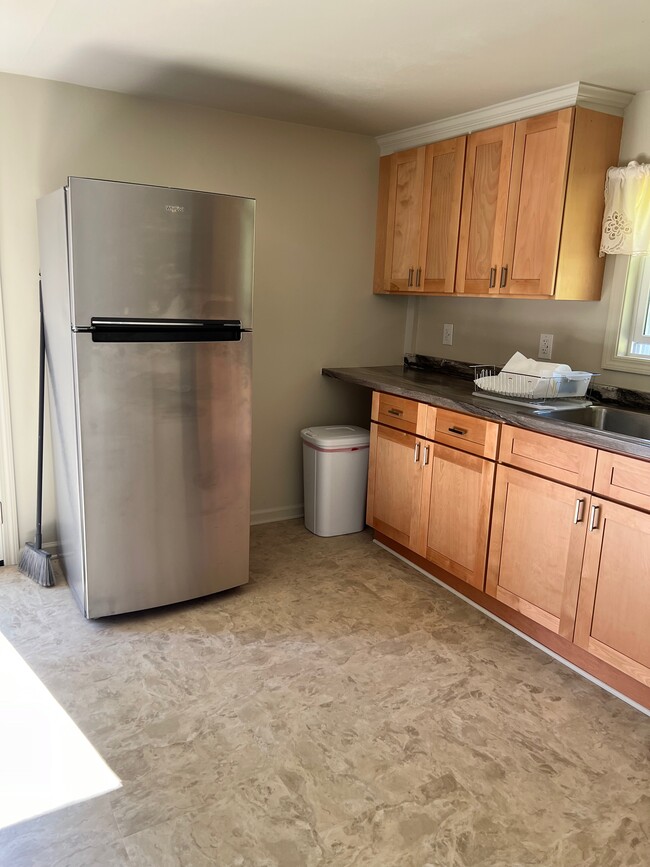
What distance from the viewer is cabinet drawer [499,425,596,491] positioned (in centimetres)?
236

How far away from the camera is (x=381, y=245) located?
3.93 m

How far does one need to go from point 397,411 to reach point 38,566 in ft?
6.04

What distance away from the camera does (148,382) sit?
2.59 metres

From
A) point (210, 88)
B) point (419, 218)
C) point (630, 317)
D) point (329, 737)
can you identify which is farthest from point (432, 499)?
point (210, 88)

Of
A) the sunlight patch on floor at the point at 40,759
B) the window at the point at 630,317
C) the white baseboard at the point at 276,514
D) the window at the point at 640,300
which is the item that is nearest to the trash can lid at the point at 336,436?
the white baseboard at the point at 276,514

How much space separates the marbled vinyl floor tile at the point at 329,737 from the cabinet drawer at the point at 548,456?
739 mm

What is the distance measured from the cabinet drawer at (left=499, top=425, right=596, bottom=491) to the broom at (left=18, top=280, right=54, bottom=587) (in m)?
2.04

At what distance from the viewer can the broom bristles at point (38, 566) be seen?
9.95 ft

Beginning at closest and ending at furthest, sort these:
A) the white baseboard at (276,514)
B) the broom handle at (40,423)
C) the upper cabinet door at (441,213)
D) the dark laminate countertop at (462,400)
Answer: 1. the dark laminate countertop at (462,400)
2. the broom handle at (40,423)
3. the upper cabinet door at (441,213)
4. the white baseboard at (276,514)

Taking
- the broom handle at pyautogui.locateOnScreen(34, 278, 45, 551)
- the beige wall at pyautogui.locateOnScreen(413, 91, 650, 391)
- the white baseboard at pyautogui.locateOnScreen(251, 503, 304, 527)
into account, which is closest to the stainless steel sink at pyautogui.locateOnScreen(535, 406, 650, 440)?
the beige wall at pyautogui.locateOnScreen(413, 91, 650, 391)

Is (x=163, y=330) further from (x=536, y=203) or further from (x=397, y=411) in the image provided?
(x=536, y=203)

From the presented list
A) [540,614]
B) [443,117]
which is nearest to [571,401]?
[540,614]

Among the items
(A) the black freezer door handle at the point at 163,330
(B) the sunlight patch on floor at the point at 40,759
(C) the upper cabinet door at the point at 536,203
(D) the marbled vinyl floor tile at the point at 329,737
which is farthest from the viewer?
(C) the upper cabinet door at the point at 536,203

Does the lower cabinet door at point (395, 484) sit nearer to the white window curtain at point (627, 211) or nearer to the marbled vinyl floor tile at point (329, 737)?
the marbled vinyl floor tile at point (329, 737)
